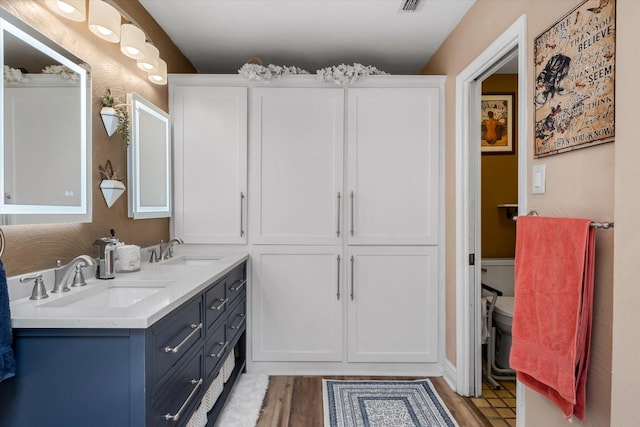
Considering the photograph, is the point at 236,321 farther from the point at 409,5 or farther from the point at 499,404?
the point at 409,5

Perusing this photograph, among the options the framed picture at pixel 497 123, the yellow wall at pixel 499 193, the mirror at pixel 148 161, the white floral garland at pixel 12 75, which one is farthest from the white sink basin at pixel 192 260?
the framed picture at pixel 497 123

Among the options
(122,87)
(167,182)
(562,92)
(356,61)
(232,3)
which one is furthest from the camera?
(356,61)

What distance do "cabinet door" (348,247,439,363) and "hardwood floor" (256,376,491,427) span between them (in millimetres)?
214

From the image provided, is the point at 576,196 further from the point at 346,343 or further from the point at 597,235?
the point at 346,343

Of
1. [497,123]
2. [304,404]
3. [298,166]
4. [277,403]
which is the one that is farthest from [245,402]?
[497,123]

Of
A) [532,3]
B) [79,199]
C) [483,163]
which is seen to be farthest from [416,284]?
[79,199]

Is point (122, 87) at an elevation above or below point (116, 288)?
above

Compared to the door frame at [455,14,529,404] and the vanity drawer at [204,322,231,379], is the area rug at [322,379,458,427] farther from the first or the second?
the vanity drawer at [204,322,231,379]

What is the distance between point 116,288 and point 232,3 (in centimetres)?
179

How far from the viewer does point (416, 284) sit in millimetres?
2738

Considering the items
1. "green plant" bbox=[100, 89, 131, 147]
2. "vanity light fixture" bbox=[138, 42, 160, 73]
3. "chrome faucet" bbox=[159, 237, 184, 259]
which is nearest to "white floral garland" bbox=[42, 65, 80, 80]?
"green plant" bbox=[100, 89, 131, 147]

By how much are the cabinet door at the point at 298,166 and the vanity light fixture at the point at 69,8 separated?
1.32 meters

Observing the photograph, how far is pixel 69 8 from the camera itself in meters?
1.47

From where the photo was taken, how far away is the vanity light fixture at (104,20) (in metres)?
1.62
